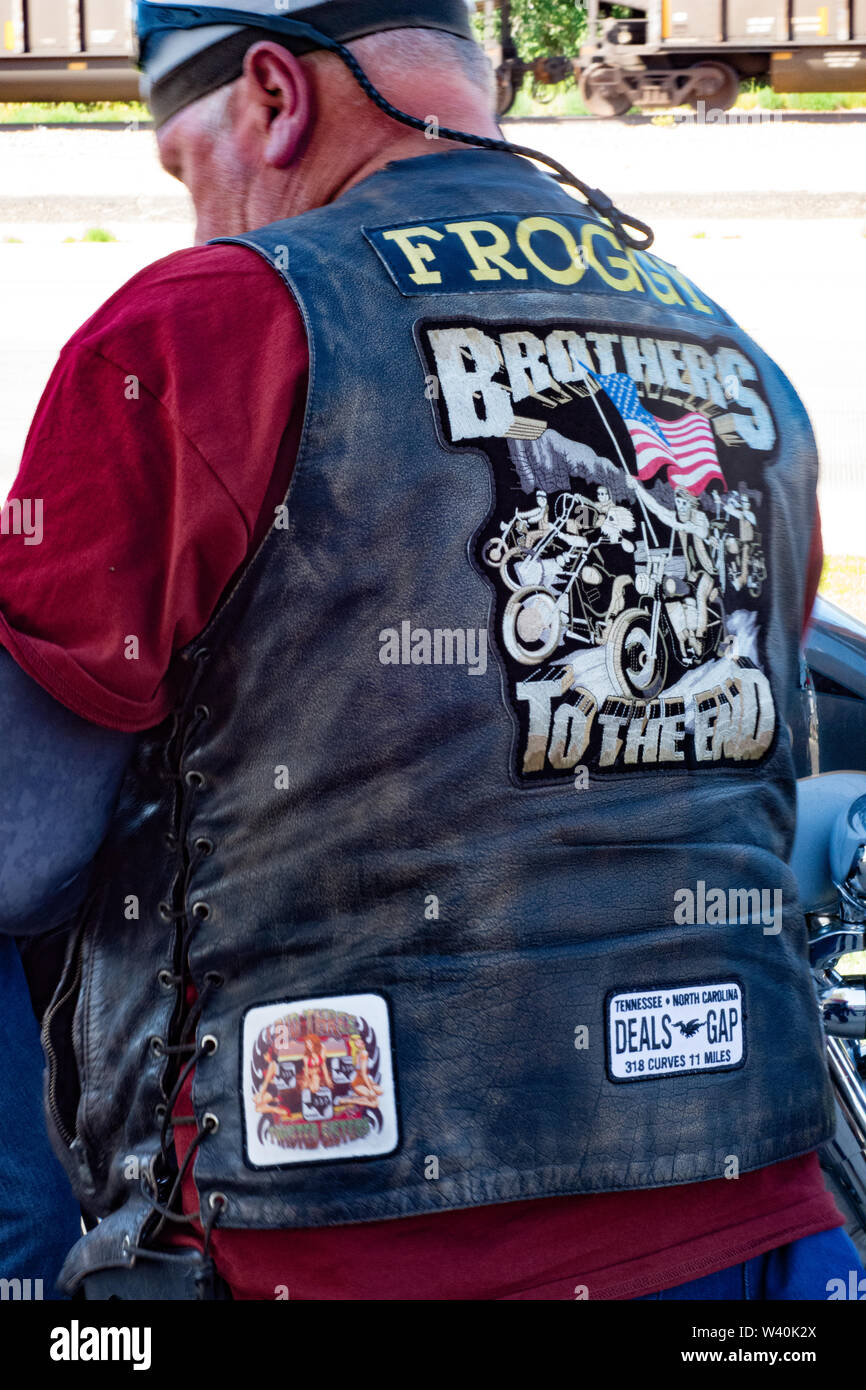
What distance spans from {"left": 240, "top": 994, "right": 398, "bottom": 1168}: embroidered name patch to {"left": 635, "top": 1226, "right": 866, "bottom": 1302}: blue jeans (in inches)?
12.8

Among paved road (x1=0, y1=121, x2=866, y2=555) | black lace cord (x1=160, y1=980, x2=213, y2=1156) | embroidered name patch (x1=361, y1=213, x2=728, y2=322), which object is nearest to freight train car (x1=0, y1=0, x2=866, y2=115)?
paved road (x1=0, y1=121, x2=866, y2=555)

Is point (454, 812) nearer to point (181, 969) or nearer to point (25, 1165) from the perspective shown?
point (181, 969)

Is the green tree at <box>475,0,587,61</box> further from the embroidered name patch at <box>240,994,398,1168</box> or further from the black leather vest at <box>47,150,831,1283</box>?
the embroidered name patch at <box>240,994,398,1168</box>

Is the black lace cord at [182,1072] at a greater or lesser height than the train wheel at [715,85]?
lesser

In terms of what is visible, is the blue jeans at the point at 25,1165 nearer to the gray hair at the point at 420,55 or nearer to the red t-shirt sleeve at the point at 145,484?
the red t-shirt sleeve at the point at 145,484

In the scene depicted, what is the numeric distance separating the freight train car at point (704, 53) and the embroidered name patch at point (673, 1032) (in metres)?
17.1

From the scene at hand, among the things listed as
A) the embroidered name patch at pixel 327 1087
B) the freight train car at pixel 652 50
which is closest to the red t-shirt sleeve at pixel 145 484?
the embroidered name patch at pixel 327 1087

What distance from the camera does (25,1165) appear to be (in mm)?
1518

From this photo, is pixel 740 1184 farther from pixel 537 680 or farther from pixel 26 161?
pixel 26 161

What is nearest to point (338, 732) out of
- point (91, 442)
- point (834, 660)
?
point (91, 442)

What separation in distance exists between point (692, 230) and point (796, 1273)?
12945 mm

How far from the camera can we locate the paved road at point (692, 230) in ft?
26.9

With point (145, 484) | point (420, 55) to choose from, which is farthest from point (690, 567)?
point (420, 55)

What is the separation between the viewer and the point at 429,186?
1.46 meters
